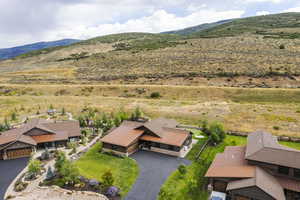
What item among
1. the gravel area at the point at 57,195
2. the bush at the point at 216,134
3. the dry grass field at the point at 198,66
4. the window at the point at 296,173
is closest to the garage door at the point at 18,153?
the gravel area at the point at 57,195

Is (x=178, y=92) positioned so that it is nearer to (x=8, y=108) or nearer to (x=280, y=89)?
(x=280, y=89)

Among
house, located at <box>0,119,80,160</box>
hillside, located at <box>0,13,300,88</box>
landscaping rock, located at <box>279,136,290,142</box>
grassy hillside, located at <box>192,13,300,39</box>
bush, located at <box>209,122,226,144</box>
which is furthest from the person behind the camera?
grassy hillside, located at <box>192,13,300,39</box>

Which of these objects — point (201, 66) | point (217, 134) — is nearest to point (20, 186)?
point (217, 134)

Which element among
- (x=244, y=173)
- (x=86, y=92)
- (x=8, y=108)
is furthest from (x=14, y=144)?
(x=86, y=92)

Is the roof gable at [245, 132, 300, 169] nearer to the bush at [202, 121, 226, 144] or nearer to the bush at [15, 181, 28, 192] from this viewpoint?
the bush at [202, 121, 226, 144]

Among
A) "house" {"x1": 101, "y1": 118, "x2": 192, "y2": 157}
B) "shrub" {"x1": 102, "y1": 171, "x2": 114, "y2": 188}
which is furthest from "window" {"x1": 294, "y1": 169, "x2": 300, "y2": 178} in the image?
"shrub" {"x1": 102, "y1": 171, "x2": 114, "y2": 188}

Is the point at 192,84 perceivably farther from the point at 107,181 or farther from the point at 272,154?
the point at 107,181
